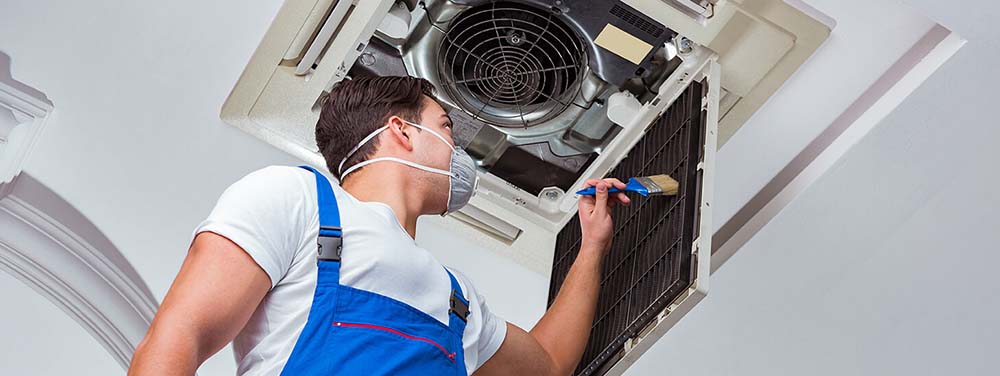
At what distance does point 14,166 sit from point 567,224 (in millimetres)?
1551

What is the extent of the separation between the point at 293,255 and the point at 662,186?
2.98 ft

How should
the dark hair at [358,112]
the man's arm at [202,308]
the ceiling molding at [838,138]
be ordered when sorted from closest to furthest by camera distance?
the man's arm at [202,308]
the dark hair at [358,112]
the ceiling molding at [838,138]

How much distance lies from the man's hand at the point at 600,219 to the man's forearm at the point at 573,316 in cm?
2

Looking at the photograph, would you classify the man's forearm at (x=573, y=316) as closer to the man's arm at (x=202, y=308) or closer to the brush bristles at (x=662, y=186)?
the brush bristles at (x=662, y=186)

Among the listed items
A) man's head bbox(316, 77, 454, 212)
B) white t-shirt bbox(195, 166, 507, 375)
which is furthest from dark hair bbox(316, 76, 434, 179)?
white t-shirt bbox(195, 166, 507, 375)

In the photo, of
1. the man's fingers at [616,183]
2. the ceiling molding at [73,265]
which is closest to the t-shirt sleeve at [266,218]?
the man's fingers at [616,183]

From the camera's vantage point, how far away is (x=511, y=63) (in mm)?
2691

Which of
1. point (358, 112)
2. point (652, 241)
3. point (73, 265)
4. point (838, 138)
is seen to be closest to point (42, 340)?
point (73, 265)

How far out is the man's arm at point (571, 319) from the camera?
209 centimetres

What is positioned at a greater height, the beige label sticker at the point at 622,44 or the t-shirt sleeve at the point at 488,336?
the beige label sticker at the point at 622,44

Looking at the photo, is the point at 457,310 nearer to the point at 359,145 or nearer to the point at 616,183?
the point at 359,145

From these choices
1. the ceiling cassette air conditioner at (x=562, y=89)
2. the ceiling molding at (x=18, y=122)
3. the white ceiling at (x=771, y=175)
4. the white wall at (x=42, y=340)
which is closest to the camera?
the ceiling cassette air conditioner at (x=562, y=89)

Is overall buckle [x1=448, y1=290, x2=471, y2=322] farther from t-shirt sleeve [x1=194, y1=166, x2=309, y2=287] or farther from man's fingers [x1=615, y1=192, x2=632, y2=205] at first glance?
man's fingers [x1=615, y1=192, x2=632, y2=205]

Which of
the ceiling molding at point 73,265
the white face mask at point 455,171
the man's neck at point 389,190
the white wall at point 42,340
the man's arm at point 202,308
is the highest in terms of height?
the white face mask at point 455,171
